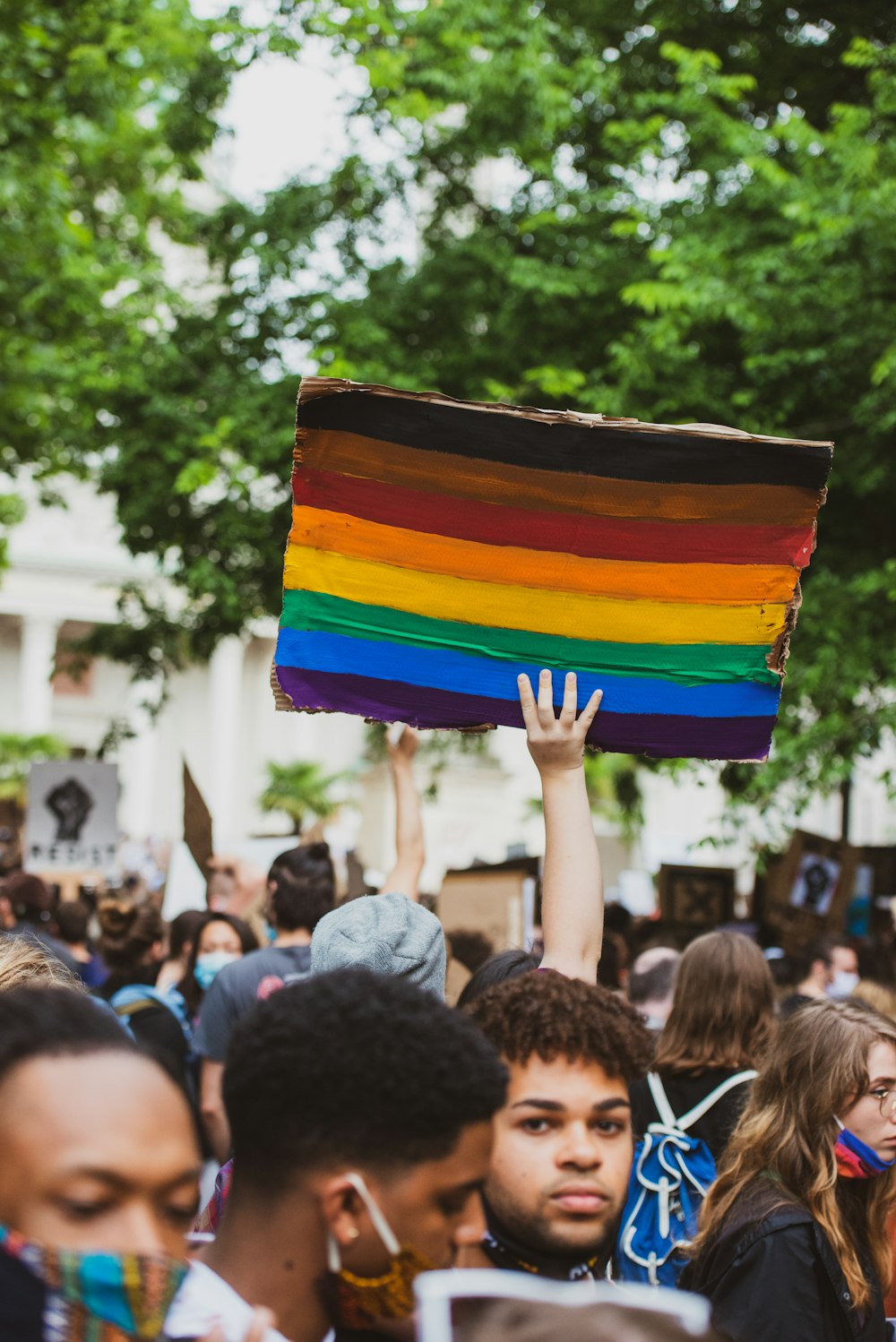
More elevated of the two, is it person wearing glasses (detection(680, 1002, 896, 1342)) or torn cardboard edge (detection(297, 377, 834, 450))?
torn cardboard edge (detection(297, 377, 834, 450))

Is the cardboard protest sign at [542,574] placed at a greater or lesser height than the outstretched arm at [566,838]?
greater

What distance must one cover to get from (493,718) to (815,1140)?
3.76ft

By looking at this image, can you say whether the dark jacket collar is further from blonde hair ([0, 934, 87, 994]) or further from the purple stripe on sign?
the purple stripe on sign

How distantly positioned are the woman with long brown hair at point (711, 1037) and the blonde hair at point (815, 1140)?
0.75m

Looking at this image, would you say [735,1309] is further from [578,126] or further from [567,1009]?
[578,126]

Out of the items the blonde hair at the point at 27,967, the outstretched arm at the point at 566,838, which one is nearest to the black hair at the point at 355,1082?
the outstretched arm at the point at 566,838

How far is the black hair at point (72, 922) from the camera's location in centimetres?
797

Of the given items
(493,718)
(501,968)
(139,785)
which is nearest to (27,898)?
(501,968)

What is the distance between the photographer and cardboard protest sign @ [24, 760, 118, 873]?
12242 mm

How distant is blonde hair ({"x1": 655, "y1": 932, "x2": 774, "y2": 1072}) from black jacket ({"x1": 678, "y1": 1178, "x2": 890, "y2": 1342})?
127 centimetres

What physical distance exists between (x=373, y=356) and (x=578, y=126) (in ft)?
8.02

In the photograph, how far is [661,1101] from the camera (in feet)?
14.2

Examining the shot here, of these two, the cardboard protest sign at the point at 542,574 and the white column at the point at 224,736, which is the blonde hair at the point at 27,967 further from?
the white column at the point at 224,736

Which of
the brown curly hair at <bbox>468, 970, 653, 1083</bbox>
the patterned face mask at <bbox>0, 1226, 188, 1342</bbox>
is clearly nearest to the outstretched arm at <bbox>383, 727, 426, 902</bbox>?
the brown curly hair at <bbox>468, 970, 653, 1083</bbox>
